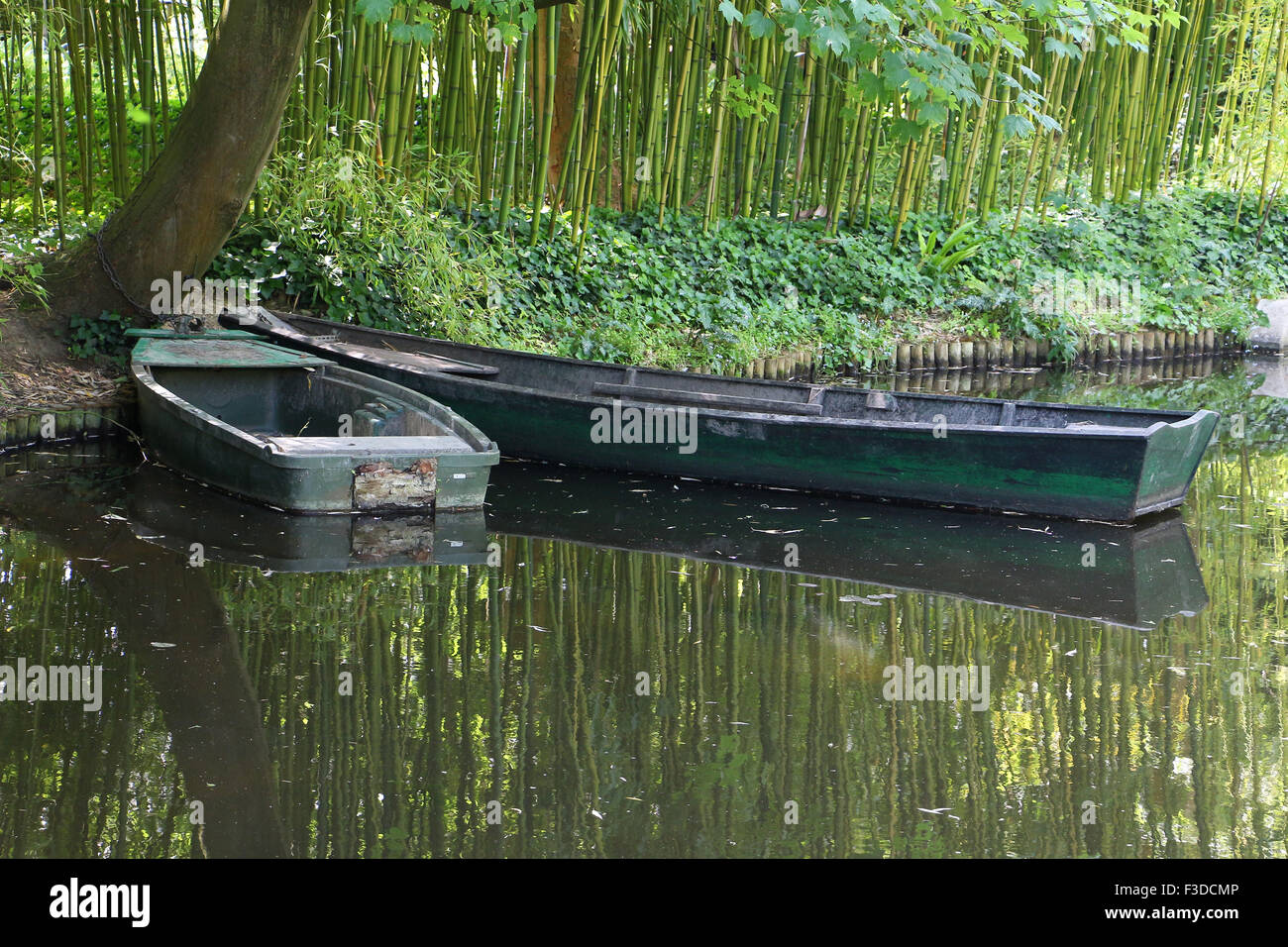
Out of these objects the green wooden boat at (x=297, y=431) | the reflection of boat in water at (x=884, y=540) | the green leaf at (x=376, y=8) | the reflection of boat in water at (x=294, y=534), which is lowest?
the reflection of boat in water at (x=294, y=534)

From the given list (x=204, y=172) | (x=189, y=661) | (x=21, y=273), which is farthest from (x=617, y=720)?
(x=21, y=273)

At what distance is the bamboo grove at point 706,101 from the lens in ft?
19.5

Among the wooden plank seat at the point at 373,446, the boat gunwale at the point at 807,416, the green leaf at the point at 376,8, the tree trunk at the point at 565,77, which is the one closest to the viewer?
the green leaf at the point at 376,8

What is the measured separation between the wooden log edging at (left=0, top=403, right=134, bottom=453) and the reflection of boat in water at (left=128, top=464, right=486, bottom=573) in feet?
3.52

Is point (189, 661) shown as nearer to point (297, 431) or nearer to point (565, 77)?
point (297, 431)

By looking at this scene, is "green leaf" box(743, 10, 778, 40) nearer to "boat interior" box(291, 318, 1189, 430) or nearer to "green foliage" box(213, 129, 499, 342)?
"boat interior" box(291, 318, 1189, 430)

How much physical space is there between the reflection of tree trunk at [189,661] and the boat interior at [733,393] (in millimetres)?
2222

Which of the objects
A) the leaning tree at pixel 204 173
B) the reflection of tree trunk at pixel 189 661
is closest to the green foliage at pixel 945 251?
the leaning tree at pixel 204 173

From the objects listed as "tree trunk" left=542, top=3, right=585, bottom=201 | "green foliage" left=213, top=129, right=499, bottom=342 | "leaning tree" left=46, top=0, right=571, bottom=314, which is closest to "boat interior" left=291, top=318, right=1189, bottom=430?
"green foliage" left=213, top=129, right=499, bottom=342

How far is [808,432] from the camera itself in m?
6.01

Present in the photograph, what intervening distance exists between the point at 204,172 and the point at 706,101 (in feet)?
14.7

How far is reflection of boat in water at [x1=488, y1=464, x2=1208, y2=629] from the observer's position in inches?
186

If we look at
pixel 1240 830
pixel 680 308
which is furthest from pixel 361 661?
pixel 680 308

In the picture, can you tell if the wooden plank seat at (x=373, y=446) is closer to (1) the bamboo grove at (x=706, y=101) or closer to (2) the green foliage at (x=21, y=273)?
(1) the bamboo grove at (x=706, y=101)
